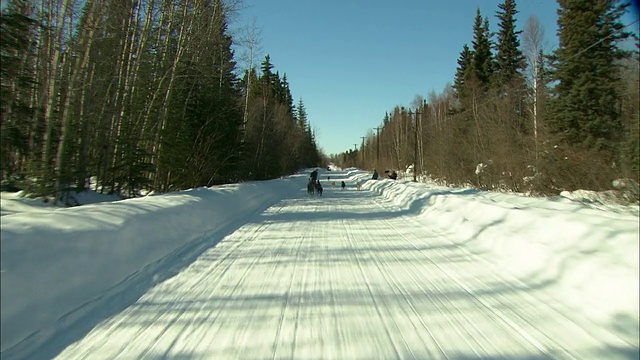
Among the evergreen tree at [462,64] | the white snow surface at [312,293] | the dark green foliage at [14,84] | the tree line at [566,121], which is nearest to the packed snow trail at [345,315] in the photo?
the white snow surface at [312,293]

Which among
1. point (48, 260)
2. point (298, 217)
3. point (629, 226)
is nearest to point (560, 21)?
point (298, 217)

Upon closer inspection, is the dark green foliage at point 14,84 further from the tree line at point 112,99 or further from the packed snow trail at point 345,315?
the packed snow trail at point 345,315

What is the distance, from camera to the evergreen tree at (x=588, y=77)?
821 inches

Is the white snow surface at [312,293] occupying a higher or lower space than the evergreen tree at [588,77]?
lower

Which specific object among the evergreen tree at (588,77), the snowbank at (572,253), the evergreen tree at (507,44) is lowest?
the snowbank at (572,253)

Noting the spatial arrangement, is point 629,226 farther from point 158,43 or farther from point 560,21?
point 560,21

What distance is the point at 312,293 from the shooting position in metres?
5.14

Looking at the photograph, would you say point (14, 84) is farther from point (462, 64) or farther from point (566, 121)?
point (462, 64)

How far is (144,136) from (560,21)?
24226 mm

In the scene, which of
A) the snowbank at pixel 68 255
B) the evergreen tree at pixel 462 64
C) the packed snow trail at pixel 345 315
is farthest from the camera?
the evergreen tree at pixel 462 64

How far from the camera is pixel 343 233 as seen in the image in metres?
10.2

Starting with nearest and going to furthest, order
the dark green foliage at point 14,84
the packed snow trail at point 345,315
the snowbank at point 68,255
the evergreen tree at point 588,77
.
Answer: the packed snow trail at point 345,315 < the snowbank at point 68,255 < the dark green foliage at point 14,84 < the evergreen tree at point 588,77

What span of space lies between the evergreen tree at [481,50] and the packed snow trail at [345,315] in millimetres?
40550

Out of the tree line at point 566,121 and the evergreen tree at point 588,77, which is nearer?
the tree line at point 566,121
